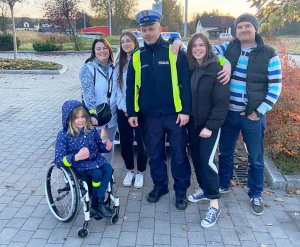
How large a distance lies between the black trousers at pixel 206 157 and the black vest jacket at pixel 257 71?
493mm

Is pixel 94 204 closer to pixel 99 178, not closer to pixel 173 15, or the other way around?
pixel 99 178

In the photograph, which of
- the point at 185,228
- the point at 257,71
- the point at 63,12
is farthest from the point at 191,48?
the point at 63,12

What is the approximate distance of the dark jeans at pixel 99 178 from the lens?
3.32 m

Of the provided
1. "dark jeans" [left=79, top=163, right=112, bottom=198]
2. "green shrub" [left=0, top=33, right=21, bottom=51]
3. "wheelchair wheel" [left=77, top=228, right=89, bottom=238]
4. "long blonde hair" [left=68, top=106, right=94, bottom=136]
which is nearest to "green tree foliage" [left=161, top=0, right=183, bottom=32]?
"green shrub" [left=0, top=33, right=21, bottom=51]

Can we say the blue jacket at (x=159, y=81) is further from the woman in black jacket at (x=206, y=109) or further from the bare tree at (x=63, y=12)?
the bare tree at (x=63, y=12)

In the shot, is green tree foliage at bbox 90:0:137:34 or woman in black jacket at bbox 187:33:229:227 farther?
green tree foliage at bbox 90:0:137:34

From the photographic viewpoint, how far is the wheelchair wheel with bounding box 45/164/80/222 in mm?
3217

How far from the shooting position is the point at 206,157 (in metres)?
3.48

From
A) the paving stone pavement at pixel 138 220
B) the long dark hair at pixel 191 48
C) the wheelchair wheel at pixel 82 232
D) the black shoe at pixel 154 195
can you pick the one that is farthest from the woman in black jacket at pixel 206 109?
the wheelchair wheel at pixel 82 232

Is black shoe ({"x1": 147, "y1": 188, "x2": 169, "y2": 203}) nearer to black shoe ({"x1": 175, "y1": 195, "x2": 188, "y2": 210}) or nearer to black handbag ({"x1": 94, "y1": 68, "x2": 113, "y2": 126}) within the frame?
black shoe ({"x1": 175, "y1": 195, "x2": 188, "y2": 210})

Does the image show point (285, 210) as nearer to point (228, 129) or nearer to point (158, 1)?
point (228, 129)

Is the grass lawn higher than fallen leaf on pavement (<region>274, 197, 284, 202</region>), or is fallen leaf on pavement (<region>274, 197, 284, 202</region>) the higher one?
the grass lawn

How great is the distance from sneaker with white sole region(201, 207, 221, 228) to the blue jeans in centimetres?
55

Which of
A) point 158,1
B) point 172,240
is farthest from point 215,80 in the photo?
point 158,1
